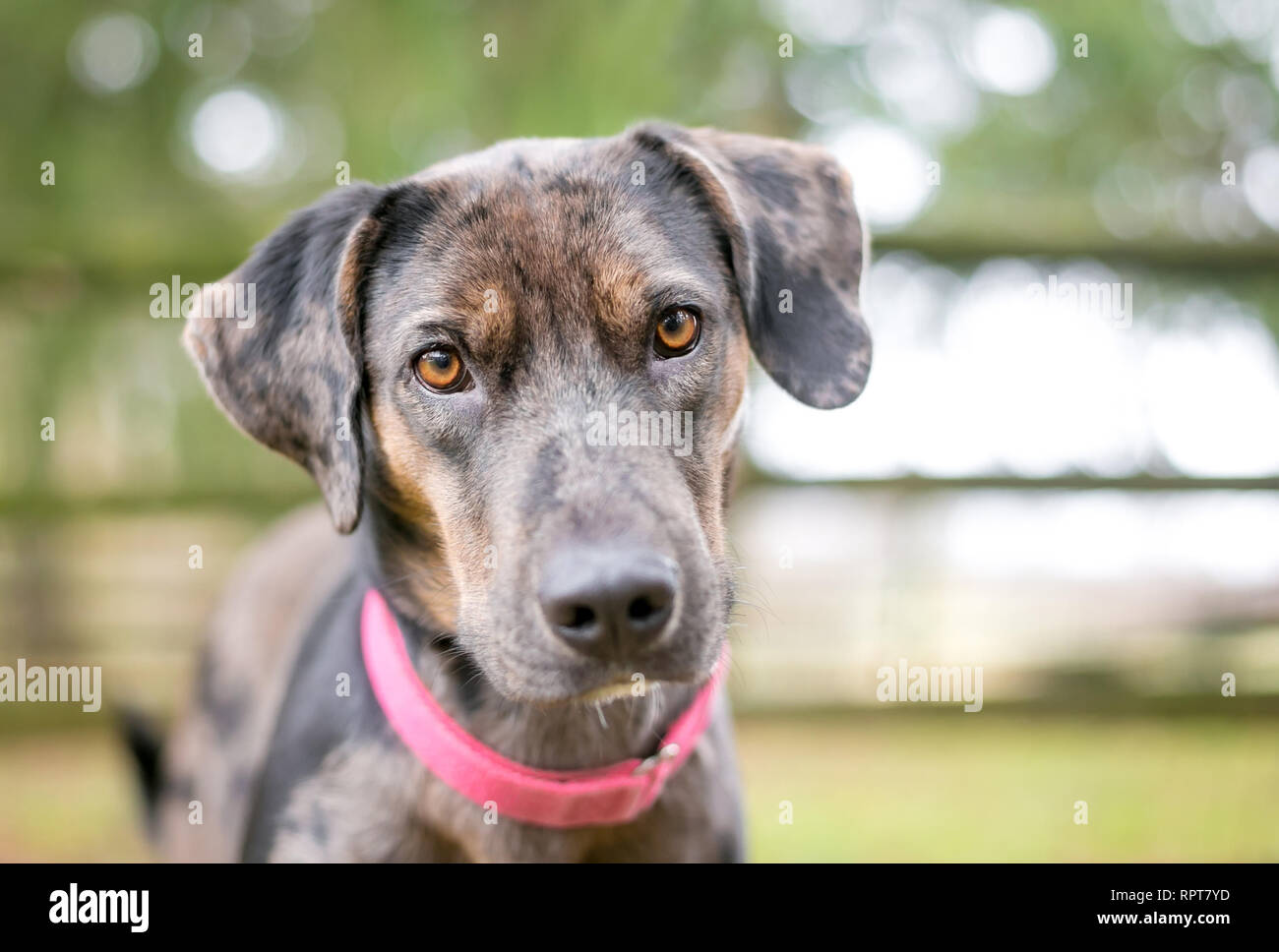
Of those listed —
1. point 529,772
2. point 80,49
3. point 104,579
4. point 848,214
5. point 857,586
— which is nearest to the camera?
point 529,772

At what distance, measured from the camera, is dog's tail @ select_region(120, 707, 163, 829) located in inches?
153

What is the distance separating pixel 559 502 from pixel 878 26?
15.2 feet

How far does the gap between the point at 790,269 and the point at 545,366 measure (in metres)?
0.66

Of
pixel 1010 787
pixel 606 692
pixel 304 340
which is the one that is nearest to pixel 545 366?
pixel 304 340

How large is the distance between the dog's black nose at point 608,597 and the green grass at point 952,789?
8.74 ft

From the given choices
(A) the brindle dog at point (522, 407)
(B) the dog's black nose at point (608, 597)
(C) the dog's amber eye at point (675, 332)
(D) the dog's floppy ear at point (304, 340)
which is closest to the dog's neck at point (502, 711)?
(A) the brindle dog at point (522, 407)

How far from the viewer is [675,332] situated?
7.63 feet

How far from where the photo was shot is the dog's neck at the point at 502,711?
2393mm

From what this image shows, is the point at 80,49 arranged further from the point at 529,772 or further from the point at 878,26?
the point at 529,772

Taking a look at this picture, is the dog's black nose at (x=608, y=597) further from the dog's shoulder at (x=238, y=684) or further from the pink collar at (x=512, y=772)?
the dog's shoulder at (x=238, y=684)

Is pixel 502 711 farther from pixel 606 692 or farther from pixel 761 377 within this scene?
pixel 761 377

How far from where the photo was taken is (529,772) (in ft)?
7.55
